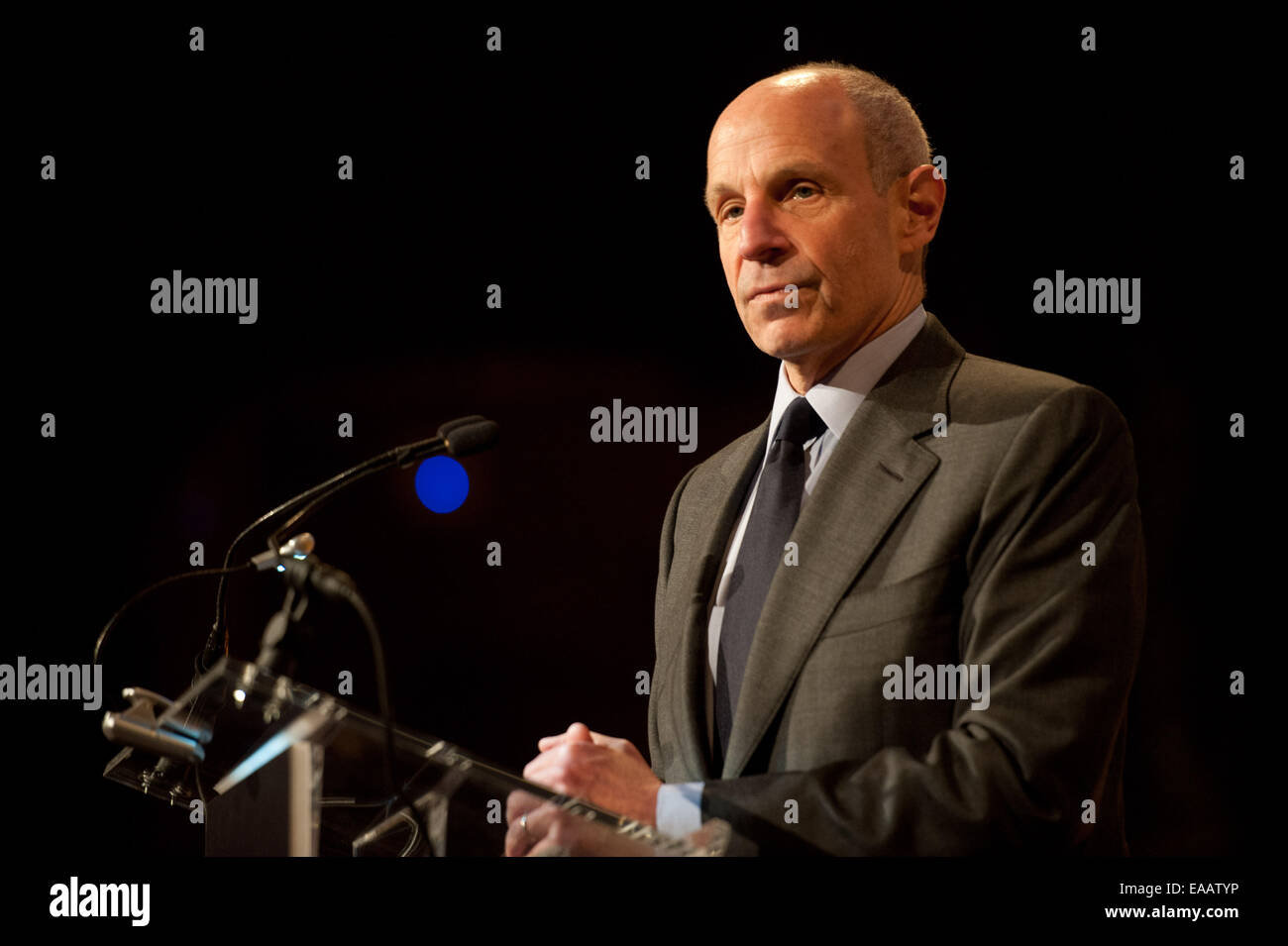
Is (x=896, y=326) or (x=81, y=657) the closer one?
(x=896, y=326)

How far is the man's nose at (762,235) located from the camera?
2002 mm

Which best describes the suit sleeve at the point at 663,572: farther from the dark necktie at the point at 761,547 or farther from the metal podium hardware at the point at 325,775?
the metal podium hardware at the point at 325,775

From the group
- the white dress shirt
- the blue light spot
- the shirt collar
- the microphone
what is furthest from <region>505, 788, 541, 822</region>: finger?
the blue light spot

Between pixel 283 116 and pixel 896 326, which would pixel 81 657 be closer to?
pixel 283 116

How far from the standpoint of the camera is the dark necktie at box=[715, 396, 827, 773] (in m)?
1.85

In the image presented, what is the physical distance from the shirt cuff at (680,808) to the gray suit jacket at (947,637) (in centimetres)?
2

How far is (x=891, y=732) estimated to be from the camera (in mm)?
1649

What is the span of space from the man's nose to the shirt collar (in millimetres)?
229

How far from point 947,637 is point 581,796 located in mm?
562

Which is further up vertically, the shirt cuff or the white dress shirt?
the white dress shirt

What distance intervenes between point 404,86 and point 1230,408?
2.21 m

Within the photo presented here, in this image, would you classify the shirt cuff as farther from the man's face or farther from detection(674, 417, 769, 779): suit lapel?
the man's face
